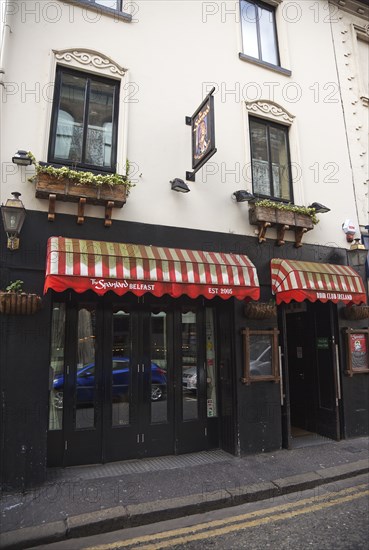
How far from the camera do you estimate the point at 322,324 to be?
27.2ft

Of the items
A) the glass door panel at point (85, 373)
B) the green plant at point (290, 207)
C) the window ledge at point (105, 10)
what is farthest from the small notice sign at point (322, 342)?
the window ledge at point (105, 10)

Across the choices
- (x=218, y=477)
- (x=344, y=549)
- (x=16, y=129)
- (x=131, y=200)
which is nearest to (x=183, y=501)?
(x=218, y=477)

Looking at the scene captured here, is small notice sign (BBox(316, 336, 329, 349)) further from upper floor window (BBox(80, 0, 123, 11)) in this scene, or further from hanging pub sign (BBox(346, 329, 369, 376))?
upper floor window (BBox(80, 0, 123, 11))

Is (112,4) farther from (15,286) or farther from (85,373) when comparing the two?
(85,373)

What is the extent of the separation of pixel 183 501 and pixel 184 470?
3.48 feet

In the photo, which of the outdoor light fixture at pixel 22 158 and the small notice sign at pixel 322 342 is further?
the small notice sign at pixel 322 342

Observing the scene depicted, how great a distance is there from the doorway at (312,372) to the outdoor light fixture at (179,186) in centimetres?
386

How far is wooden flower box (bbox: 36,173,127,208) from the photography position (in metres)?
5.68

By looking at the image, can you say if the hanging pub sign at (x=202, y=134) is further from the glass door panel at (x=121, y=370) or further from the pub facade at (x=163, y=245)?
the glass door panel at (x=121, y=370)

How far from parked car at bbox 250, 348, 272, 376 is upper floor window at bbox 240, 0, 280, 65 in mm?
6449

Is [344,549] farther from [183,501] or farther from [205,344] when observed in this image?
[205,344]

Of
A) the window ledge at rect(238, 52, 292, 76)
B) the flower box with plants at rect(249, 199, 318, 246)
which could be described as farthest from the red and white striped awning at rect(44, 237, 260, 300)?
the window ledge at rect(238, 52, 292, 76)

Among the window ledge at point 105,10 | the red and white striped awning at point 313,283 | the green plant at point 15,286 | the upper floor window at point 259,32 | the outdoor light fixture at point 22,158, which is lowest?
the green plant at point 15,286

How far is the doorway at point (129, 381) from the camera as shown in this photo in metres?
6.11
